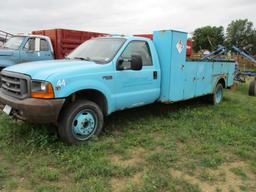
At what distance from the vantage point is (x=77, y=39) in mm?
11547

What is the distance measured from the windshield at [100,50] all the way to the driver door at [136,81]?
207 millimetres

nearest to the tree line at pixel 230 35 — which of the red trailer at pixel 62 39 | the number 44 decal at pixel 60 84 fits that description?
the red trailer at pixel 62 39

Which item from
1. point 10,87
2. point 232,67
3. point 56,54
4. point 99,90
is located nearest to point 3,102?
point 10,87

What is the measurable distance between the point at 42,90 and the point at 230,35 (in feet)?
212

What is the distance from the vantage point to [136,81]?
18.3ft

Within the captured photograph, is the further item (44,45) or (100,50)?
(44,45)

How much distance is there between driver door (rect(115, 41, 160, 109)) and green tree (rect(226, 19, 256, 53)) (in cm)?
5752

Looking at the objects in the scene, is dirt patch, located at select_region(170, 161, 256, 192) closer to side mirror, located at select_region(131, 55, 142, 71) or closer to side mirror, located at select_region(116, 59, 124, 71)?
side mirror, located at select_region(131, 55, 142, 71)

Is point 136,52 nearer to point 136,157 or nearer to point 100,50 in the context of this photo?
point 100,50

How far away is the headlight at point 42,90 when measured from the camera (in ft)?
13.6

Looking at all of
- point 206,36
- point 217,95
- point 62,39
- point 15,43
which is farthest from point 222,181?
point 206,36

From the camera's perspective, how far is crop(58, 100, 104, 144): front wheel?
14.8 feet

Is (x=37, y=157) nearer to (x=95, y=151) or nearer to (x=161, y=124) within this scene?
(x=95, y=151)

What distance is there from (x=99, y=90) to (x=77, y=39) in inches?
286
